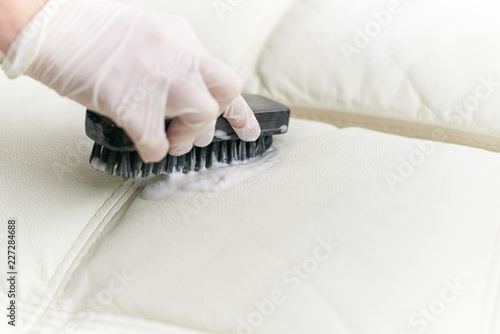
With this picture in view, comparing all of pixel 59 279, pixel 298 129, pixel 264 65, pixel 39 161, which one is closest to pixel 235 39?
pixel 264 65

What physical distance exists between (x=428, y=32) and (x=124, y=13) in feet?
2.08

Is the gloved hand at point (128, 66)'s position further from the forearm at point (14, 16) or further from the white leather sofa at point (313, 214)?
the white leather sofa at point (313, 214)

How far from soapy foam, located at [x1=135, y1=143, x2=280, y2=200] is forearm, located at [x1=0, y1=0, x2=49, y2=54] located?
27cm

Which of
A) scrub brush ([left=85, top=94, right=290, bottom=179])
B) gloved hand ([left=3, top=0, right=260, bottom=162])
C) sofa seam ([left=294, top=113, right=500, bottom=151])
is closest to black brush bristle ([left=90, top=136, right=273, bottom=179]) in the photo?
scrub brush ([left=85, top=94, right=290, bottom=179])

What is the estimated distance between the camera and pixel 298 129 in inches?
37.7

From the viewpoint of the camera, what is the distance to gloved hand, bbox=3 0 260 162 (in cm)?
61

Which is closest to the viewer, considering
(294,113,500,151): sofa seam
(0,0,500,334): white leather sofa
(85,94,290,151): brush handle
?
(0,0,500,334): white leather sofa

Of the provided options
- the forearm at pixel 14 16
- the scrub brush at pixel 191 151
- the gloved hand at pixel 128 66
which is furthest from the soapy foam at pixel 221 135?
the forearm at pixel 14 16

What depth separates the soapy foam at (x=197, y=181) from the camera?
2.43 feet

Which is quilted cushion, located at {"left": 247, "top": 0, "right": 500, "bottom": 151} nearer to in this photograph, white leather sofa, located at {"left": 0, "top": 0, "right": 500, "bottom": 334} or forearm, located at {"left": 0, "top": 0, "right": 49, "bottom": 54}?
Answer: white leather sofa, located at {"left": 0, "top": 0, "right": 500, "bottom": 334}

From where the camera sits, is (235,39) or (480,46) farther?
(235,39)

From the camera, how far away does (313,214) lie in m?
0.67

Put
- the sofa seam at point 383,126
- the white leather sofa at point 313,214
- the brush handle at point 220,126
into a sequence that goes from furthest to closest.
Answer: the sofa seam at point 383,126, the brush handle at point 220,126, the white leather sofa at point 313,214

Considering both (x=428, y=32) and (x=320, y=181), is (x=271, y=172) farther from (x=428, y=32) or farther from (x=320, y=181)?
(x=428, y=32)
